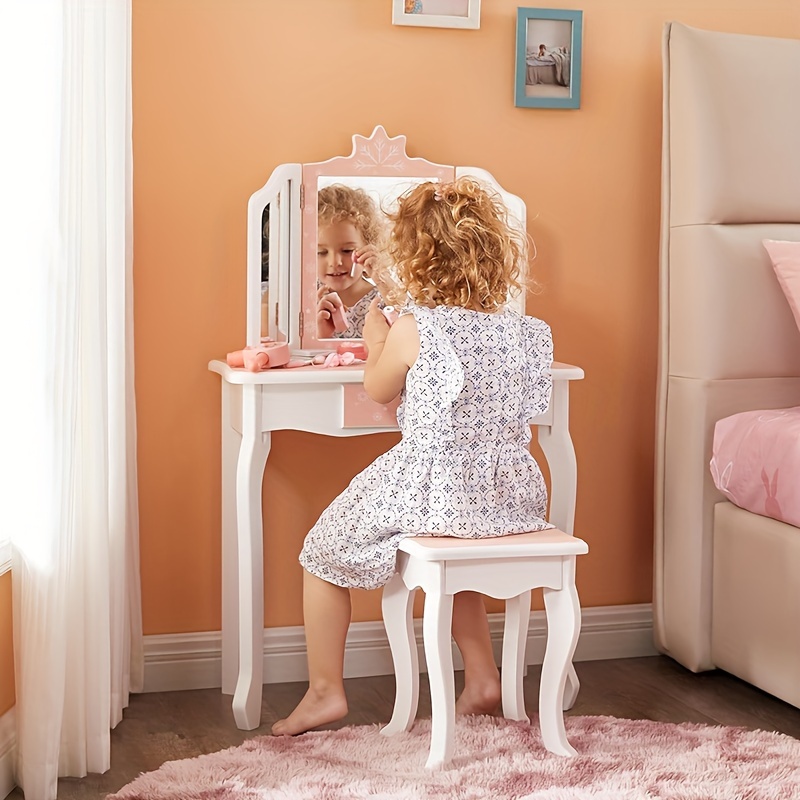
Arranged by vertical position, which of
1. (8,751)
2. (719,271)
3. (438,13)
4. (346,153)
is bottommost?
(8,751)

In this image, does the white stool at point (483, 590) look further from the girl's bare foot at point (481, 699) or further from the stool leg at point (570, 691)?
the stool leg at point (570, 691)

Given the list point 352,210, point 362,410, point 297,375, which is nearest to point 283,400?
point 297,375

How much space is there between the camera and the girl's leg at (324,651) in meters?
2.37

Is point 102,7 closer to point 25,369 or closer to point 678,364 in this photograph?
point 25,369

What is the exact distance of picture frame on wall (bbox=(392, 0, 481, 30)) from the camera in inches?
105

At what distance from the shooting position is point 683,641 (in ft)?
9.05

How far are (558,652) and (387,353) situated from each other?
0.69 meters

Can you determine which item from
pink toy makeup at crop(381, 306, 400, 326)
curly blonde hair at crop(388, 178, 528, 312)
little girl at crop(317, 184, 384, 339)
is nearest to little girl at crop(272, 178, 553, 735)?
curly blonde hair at crop(388, 178, 528, 312)

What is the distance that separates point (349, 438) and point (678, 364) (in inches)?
33.8

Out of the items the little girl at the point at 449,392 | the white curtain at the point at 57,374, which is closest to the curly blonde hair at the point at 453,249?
the little girl at the point at 449,392

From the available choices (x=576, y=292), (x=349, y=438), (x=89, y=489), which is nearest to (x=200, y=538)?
A: (x=349, y=438)

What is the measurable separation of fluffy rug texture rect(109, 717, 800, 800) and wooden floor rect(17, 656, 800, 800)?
100 mm

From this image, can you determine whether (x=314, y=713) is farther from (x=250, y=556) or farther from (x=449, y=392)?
(x=449, y=392)

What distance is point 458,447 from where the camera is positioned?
2.22 metres
